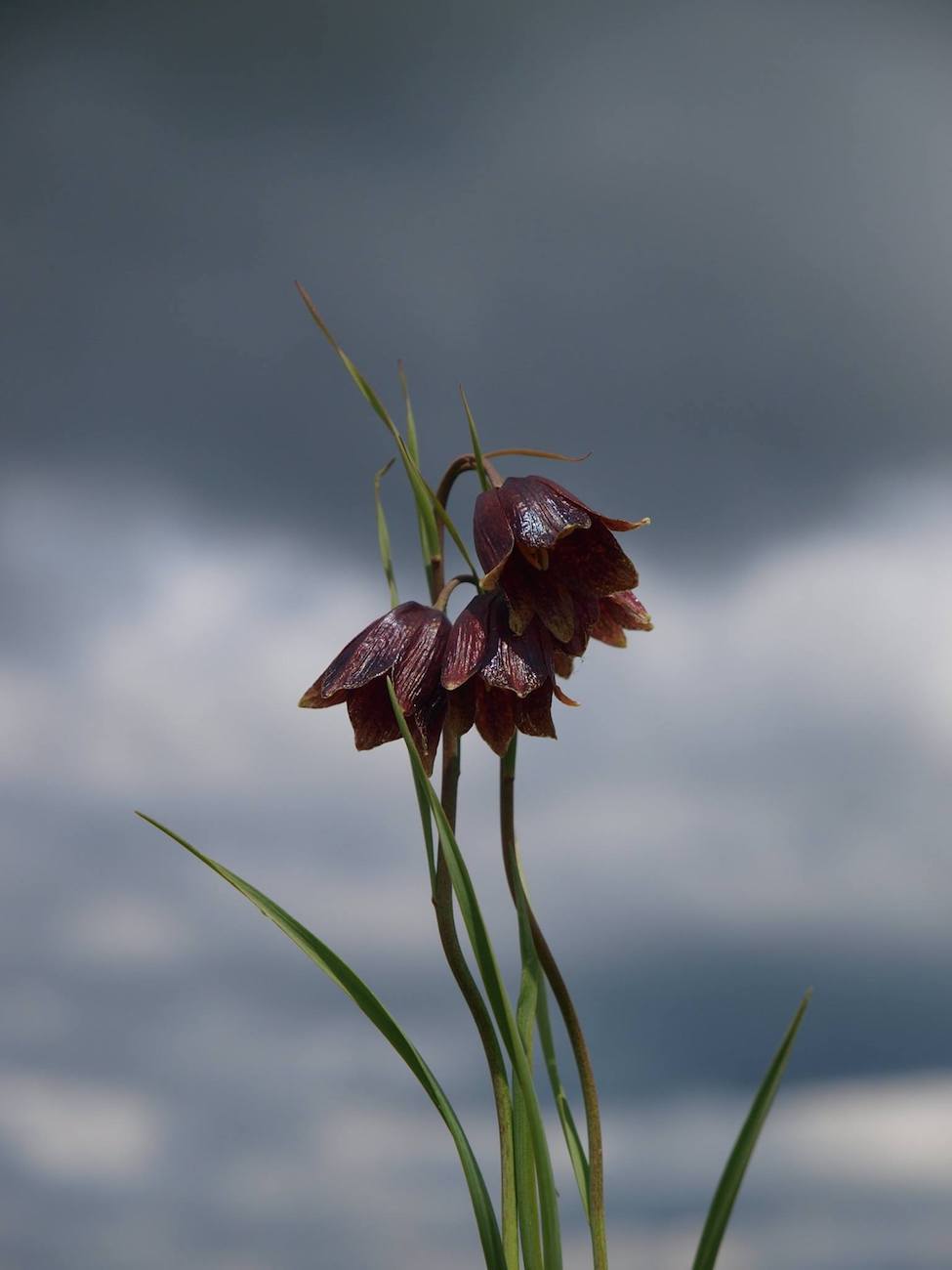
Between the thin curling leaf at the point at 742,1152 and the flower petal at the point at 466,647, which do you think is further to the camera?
the flower petal at the point at 466,647

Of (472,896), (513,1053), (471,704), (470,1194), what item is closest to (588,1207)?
(470,1194)

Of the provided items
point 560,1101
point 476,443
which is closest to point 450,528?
point 476,443

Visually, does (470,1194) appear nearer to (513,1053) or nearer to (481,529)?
(513,1053)

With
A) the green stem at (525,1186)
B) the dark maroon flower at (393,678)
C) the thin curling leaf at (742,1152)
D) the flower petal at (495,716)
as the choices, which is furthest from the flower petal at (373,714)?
the thin curling leaf at (742,1152)

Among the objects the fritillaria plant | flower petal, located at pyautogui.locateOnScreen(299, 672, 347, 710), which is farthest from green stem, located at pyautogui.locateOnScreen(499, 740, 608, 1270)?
flower petal, located at pyautogui.locateOnScreen(299, 672, 347, 710)

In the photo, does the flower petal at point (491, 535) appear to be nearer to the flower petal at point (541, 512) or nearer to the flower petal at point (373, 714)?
the flower petal at point (541, 512)

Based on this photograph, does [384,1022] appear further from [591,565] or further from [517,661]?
[591,565]
